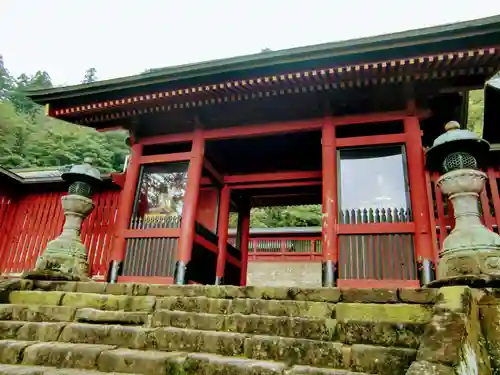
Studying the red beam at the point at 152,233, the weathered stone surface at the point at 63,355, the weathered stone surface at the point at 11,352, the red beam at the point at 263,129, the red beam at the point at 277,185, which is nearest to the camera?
the weathered stone surface at the point at 63,355

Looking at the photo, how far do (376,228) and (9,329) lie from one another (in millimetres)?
4976

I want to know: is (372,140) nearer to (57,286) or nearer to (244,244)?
(244,244)

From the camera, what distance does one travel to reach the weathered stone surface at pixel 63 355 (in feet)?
8.86

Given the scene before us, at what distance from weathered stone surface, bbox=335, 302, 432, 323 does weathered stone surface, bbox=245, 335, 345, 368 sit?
36 cm

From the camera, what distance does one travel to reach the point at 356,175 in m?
6.07

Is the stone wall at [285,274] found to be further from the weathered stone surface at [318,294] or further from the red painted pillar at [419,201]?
the weathered stone surface at [318,294]

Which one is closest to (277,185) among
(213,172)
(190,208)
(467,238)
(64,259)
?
(213,172)

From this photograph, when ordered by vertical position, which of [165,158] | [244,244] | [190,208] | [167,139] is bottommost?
[244,244]

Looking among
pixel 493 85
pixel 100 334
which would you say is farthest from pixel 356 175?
pixel 100 334

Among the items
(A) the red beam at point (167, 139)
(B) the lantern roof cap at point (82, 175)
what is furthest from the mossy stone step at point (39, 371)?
(A) the red beam at point (167, 139)

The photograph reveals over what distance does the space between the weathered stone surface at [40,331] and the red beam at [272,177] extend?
5.82 metres

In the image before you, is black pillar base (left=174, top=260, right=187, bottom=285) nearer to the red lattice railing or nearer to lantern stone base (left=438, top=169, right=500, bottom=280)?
the red lattice railing

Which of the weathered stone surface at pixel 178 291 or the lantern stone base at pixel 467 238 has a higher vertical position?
the lantern stone base at pixel 467 238

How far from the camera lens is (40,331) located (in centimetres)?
327
